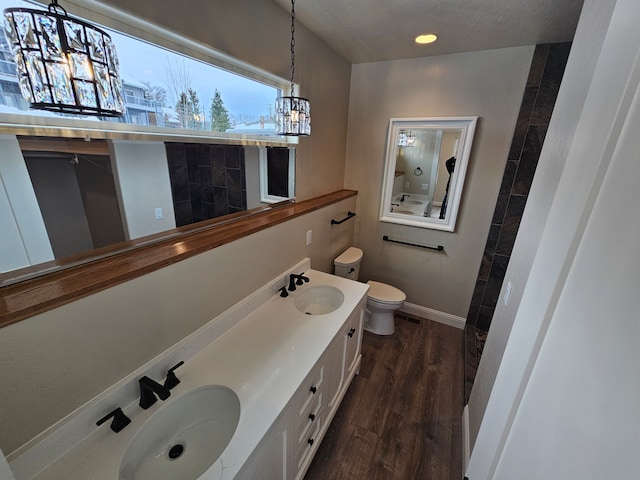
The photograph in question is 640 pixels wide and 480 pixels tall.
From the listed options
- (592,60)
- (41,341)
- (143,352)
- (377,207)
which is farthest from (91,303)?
(377,207)

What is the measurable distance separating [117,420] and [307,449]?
0.93 metres

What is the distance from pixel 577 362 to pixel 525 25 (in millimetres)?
2174

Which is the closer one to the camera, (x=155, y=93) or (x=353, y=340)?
(x=155, y=93)

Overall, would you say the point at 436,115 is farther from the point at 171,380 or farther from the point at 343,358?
the point at 171,380

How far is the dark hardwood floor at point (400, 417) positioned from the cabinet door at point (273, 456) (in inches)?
19.9

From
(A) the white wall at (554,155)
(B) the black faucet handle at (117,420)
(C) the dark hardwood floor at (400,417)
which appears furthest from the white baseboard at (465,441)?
(B) the black faucet handle at (117,420)

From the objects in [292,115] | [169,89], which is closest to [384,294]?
[292,115]

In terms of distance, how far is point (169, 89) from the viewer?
1.15 meters

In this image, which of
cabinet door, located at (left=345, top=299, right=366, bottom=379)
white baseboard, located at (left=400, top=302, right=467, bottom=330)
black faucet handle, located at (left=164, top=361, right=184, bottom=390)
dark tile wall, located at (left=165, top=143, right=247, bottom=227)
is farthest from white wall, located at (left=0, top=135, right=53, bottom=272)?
white baseboard, located at (left=400, top=302, right=467, bottom=330)

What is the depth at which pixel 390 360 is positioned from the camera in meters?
2.30

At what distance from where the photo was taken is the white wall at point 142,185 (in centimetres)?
104

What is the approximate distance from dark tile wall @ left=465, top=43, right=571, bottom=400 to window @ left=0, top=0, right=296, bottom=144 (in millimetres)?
1950

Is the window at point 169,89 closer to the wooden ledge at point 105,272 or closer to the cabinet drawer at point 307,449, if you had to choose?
the wooden ledge at point 105,272

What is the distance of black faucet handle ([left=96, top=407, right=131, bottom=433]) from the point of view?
901 millimetres
